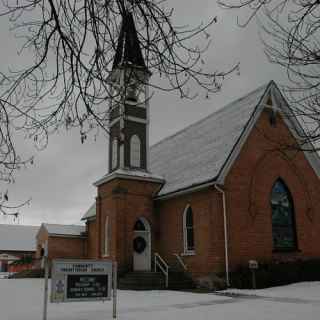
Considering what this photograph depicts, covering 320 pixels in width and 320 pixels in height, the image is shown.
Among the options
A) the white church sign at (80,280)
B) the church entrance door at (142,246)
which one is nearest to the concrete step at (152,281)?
the church entrance door at (142,246)

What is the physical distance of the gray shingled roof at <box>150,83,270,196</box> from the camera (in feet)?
69.8

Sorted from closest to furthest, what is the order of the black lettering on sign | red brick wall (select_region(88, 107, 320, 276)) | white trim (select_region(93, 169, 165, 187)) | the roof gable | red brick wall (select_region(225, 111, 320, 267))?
the black lettering on sign → red brick wall (select_region(88, 107, 320, 276)) → red brick wall (select_region(225, 111, 320, 267)) → the roof gable → white trim (select_region(93, 169, 165, 187))

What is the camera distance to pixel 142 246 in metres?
24.0

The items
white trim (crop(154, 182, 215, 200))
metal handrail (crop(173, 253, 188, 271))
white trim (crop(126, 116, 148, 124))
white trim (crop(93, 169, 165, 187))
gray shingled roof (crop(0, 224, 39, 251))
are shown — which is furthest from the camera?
gray shingled roof (crop(0, 224, 39, 251))

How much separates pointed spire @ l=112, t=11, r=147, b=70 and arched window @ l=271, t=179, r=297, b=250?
16756 mm

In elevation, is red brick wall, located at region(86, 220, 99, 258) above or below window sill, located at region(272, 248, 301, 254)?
above

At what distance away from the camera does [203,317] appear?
34.4 feet

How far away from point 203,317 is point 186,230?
1170 cm

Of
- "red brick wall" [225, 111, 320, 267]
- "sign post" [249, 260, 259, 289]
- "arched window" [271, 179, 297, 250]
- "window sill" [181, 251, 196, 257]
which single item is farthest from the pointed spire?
"arched window" [271, 179, 297, 250]

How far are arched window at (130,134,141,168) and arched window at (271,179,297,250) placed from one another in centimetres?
796

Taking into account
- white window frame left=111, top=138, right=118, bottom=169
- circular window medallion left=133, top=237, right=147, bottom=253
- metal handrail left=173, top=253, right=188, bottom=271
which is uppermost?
white window frame left=111, top=138, right=118, bottom=169

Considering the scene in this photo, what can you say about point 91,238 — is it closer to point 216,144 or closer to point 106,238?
point 106,238

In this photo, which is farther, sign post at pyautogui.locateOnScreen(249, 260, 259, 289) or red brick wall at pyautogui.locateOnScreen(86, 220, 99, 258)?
red brick wall at pyautogui.locateOnScreen(86, 220, 99, 258)

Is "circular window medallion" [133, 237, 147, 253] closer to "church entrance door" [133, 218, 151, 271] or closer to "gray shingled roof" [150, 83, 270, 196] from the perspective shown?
"church entrance door" [133, 218, 151, 271]
